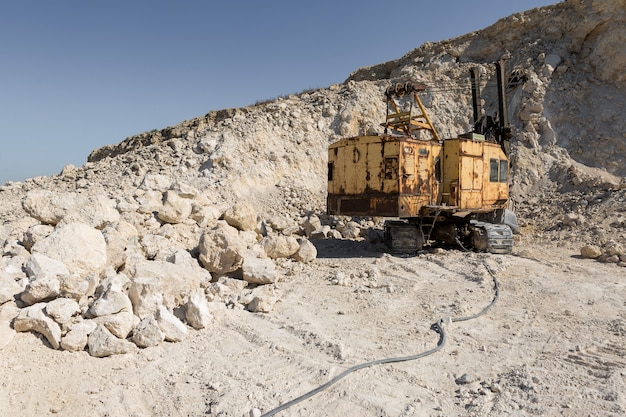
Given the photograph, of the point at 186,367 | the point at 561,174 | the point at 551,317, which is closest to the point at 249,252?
the point at 186,367

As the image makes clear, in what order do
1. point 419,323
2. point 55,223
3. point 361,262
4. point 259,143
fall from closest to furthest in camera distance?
point 419,323 < point 55,223 < point 361,262 < point 259,143

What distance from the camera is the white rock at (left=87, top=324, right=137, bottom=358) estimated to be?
4012 millimetres

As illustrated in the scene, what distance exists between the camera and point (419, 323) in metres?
5.05

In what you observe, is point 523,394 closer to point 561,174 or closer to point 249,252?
point 249,252

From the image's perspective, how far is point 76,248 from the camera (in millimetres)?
5488

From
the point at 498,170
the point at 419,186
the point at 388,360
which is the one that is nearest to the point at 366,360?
the point at 388,360

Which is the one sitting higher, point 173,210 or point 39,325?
point 173,210

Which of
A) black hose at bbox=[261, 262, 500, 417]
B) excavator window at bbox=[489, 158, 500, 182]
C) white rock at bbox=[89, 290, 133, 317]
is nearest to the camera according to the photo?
black hose at bbox=[261, 262, 500, 417]

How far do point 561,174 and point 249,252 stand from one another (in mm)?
13857

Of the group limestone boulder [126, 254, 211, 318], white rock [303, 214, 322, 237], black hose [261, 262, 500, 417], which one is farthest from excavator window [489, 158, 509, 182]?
limestone boulder [126, 254, 211, 318]

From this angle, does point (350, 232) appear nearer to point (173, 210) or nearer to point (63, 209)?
point (173, 210)

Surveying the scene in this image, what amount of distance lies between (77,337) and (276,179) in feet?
35.0

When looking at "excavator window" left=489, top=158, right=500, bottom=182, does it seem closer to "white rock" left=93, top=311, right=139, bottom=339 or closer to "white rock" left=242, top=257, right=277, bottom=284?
"white rock" left=242, top=257, right=277, bottom=284

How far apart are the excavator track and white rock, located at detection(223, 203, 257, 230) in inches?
203
